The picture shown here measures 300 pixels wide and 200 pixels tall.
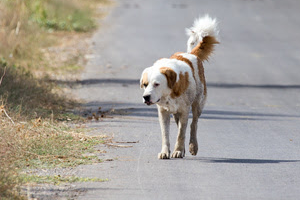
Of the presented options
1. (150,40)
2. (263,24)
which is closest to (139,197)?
(150,40)

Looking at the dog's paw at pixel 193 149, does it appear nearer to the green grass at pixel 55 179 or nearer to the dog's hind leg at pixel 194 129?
the dog's hind leg at pixel 194 129

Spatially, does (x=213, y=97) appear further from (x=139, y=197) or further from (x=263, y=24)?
(x=263, y=24)

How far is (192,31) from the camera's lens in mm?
9875

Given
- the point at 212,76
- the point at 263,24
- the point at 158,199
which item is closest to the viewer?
the point at 158,199

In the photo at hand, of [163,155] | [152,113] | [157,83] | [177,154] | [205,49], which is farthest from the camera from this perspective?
[152,113]

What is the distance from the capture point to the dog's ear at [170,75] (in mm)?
8109

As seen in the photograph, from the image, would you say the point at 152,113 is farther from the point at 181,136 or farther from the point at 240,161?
the point at 240,161

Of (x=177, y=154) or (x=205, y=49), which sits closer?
(x=177, y=154)

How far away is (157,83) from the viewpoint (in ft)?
26.4

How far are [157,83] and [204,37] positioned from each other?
204 centimetres

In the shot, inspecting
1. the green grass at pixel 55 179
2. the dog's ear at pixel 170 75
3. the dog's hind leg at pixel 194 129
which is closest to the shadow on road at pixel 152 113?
the dog's hind leg at pixel 194 129

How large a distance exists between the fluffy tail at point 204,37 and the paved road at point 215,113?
3.64ft

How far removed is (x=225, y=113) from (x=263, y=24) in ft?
50.8

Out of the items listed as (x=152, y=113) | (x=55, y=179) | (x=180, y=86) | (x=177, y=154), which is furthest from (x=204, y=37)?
(x=55, y=179)
